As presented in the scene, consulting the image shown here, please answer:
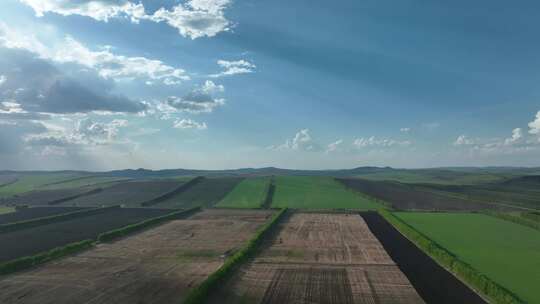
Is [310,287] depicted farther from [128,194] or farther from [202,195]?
[128,194]

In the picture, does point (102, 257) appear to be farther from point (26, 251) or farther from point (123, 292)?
point (123, 292)

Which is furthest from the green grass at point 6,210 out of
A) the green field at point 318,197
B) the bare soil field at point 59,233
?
the green field at point 318,197

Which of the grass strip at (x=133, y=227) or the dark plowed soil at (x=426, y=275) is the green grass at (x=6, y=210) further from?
the dark plowed soil at (x=426, y=275)

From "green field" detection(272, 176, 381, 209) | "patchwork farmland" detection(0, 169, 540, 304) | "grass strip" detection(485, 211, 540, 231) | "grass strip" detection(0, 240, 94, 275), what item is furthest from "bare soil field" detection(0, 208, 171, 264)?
"grass strip" detection(485, 211, 540, 231)

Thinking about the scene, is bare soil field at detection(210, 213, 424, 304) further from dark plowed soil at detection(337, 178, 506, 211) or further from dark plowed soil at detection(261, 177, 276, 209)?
dark plowed soil at detection(337, 178, 506, 211)

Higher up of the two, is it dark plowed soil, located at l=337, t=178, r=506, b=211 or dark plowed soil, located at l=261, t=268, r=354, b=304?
dark plowed soil, located at l=337, t=178, r=506, b=211

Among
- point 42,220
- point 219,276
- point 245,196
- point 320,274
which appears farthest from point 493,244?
point 245,196

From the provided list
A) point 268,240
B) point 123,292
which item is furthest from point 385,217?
point 123,292
